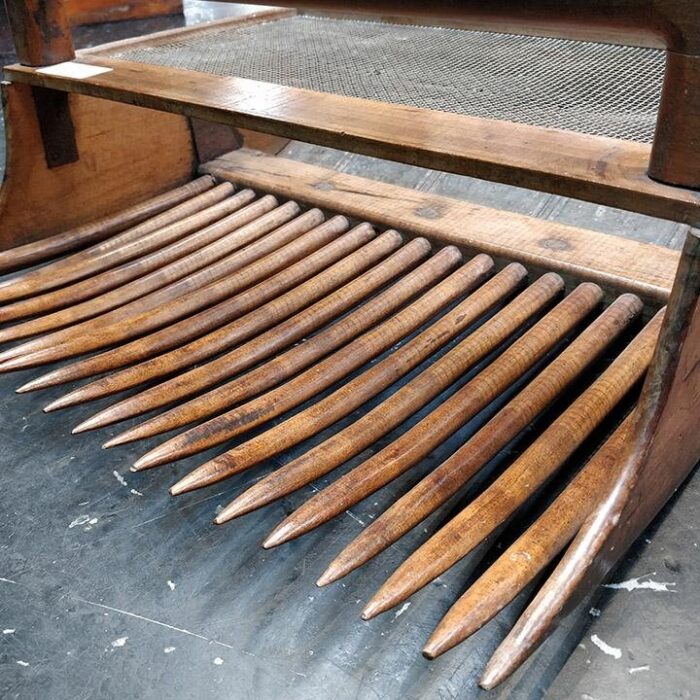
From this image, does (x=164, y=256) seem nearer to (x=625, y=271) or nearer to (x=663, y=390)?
(x=625, y=271)

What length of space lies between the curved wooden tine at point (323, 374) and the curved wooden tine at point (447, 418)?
0.13 m

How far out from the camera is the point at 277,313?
4.61ft

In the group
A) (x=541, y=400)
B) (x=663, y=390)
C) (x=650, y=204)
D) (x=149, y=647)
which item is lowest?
(x=149, y=647)

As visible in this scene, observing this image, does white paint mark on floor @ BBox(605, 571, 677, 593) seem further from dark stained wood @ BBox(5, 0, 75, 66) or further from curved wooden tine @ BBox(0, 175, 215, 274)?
dark stained wood @ BBox(5, 0, 75, 66)

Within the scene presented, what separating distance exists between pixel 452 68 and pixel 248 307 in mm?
675

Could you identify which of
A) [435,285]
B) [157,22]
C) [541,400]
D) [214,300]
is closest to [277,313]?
[214,300]

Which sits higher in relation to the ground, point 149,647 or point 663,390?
point 663,390

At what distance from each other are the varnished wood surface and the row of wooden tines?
330 mm

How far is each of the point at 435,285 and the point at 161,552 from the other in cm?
69

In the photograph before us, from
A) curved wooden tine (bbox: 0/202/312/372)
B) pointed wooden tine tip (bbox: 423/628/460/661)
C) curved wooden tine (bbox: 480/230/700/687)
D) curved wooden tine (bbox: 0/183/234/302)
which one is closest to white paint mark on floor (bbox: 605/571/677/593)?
curved wooden tine (bbox: 480/230/700/687)

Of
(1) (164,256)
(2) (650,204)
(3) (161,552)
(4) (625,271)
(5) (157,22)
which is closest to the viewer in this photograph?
(2) (650,204)

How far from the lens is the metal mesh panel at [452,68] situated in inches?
49.8

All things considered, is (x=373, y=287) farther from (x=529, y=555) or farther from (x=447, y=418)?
(x=529, y=555)

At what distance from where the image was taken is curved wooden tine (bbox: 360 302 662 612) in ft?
2.89
